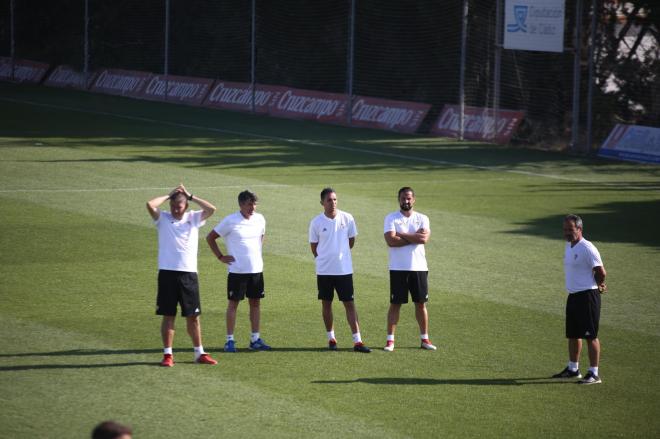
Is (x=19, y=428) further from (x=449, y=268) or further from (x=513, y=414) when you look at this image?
(x=449, y=268)

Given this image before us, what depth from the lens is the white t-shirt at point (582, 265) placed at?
1202 cm

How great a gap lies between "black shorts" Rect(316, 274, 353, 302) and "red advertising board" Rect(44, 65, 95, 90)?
39.6 meters

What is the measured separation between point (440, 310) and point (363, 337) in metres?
1.93

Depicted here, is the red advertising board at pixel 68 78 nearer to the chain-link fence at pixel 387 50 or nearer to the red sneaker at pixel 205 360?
the chain-link fence at pixel 387 50

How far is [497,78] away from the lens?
36.4 m

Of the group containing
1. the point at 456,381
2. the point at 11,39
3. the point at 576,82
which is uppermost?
the point at 11,39

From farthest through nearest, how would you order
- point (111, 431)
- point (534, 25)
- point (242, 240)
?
point (534, 25) → point (242, 240) → point (111, 431)

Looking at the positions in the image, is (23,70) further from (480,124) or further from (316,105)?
(480,124)

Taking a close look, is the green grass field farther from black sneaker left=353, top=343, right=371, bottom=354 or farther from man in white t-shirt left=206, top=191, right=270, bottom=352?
man in white t-shirt left=206, top=191, right=270, bottom=352

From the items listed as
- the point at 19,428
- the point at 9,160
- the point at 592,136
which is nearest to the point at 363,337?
the point at 19,428

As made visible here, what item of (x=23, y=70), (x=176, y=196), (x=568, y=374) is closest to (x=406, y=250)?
(x=568, y=374)

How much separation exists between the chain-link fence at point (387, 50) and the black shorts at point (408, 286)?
22.7 meters

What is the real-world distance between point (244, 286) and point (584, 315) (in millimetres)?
3988

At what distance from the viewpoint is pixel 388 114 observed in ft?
132
